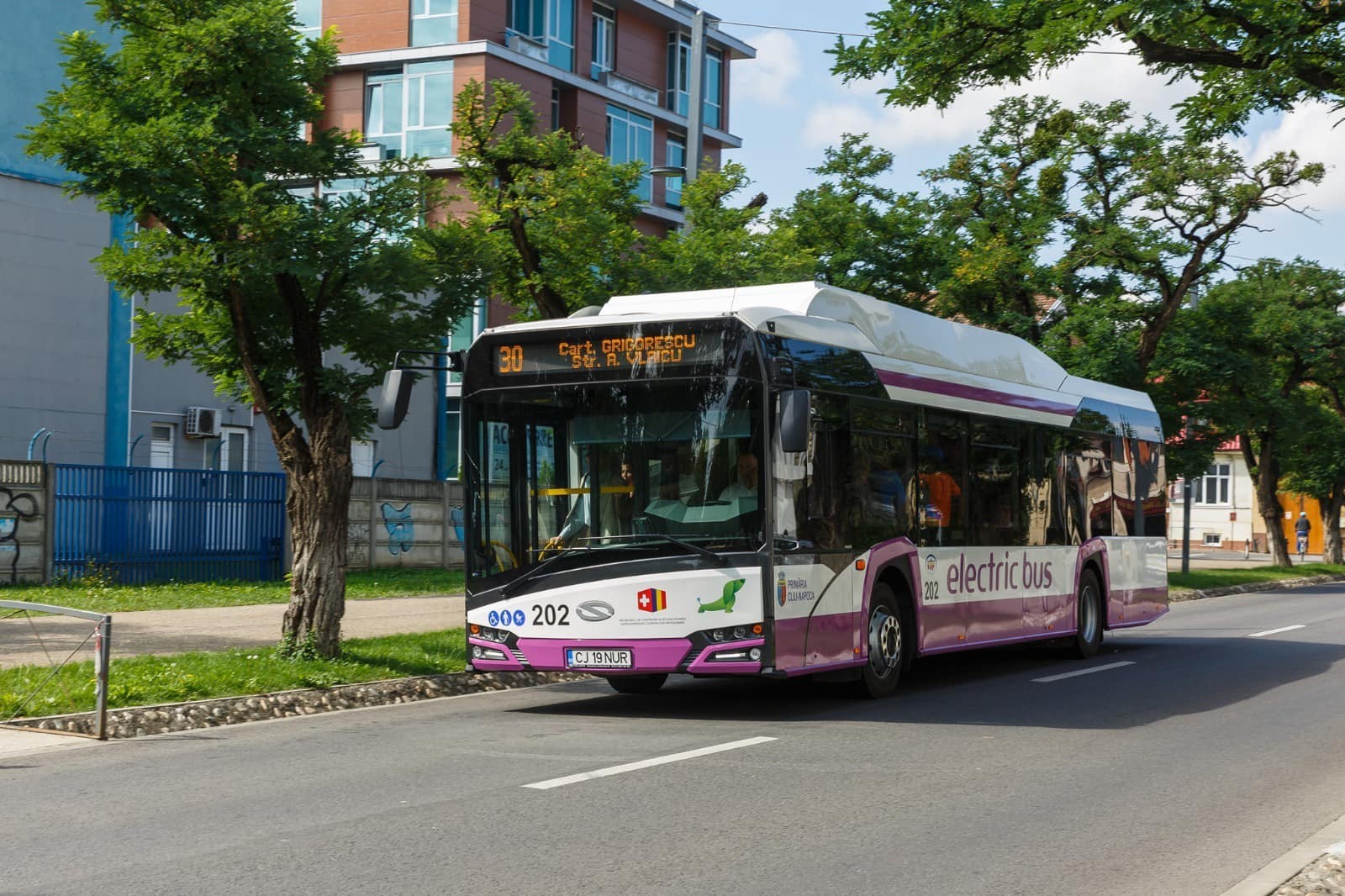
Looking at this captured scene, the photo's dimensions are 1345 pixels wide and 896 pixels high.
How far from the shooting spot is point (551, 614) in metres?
11.7

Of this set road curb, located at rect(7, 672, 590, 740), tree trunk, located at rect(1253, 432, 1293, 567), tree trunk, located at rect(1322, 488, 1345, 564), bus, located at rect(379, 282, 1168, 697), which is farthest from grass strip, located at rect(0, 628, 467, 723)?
tree trunk, located at rect(1322, 488, 1345, 564)

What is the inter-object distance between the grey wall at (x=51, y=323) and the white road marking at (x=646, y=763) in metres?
23.5

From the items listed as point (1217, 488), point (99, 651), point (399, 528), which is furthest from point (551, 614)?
point (1217, 488)

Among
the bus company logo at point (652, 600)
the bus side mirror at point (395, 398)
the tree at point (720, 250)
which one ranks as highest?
the tree at point (720, 250)

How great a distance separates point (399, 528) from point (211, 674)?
17158mm

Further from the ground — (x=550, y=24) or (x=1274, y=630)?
(x=550, y=24)

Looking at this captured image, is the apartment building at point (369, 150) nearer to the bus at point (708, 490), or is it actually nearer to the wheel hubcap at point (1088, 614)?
the bus at point (708, 490)

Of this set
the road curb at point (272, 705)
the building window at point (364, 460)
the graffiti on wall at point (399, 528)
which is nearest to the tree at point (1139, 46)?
the road curb at point (272, 705)

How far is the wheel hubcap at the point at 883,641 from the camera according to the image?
13016 millimetres

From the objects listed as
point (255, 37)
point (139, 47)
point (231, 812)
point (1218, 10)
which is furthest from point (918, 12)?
point (231, 812)

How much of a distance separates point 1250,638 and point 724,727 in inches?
481

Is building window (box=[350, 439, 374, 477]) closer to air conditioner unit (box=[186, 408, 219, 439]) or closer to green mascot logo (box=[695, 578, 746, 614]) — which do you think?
air conditioner unit (box=[186, 408, 219, 439])

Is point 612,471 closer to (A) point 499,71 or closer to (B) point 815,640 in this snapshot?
(B) point 815,640

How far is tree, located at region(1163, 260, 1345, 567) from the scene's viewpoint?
35062 millimetres
